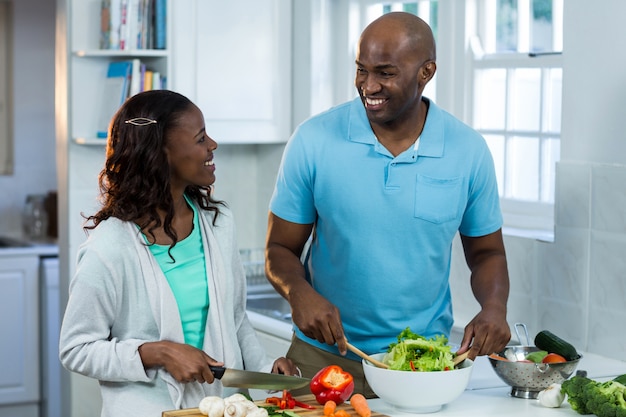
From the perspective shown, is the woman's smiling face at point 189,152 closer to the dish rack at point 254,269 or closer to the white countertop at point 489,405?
the white countertop at point 489,405

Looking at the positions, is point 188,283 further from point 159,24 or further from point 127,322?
point 159,24

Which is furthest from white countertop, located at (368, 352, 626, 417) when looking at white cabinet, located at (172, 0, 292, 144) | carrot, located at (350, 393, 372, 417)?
white cabinet, located at (172, 0, 292, 144)

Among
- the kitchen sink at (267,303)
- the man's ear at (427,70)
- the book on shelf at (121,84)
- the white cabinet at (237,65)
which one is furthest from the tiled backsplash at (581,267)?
the book on shelf at (121,84)

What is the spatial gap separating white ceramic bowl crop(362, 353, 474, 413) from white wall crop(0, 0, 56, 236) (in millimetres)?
4039

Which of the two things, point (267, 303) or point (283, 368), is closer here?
point (283, 368)

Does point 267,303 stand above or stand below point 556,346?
below

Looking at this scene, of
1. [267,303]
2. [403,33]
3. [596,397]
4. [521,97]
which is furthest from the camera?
[267,303]

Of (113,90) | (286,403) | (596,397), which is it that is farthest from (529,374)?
(113,90)

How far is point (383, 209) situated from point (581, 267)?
81 cm

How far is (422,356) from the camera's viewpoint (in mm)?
1974

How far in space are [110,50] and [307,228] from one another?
1866mm

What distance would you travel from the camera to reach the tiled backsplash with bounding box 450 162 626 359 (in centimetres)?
264

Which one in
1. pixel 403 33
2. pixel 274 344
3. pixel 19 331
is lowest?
pixel 19 331

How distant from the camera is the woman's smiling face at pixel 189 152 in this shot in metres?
2.11
